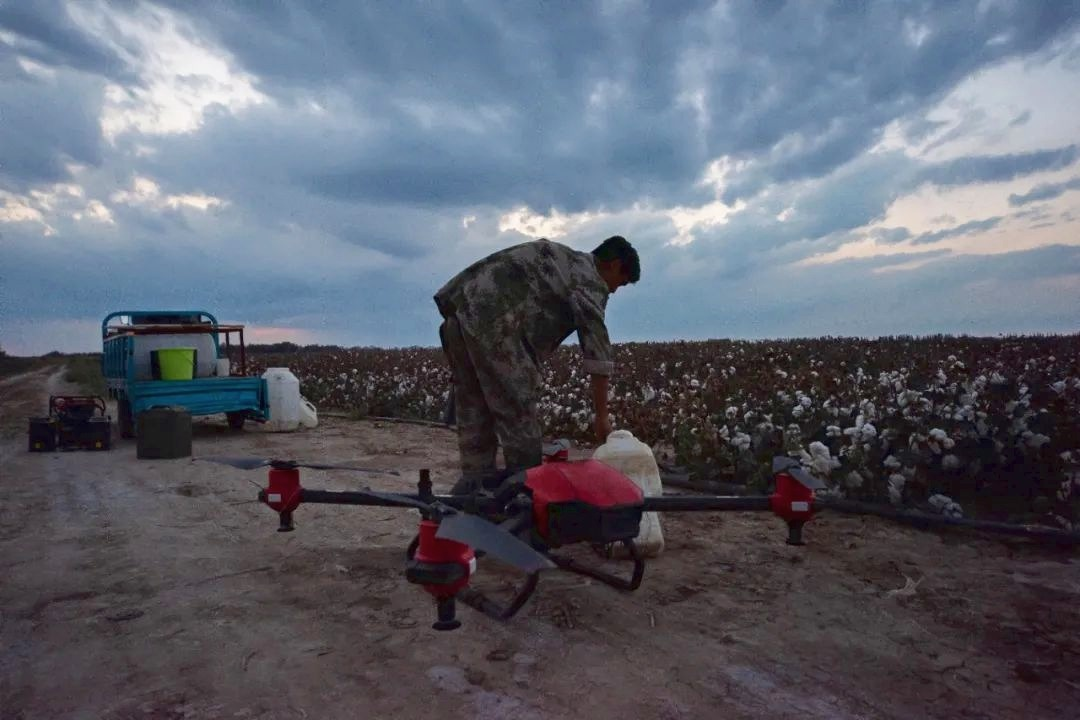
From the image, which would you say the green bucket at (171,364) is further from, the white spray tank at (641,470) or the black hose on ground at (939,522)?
the white spray tank at (641,470)

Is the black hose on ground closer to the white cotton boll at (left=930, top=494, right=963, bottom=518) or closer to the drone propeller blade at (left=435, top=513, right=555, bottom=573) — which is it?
the white cotton boll at (left=930, top=494, right=963, bottom=518)

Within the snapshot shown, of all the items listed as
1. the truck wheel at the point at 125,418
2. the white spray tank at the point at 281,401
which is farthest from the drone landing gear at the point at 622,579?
the truck wheel at the point at 125,418

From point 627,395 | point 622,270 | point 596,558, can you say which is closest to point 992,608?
point 596,558

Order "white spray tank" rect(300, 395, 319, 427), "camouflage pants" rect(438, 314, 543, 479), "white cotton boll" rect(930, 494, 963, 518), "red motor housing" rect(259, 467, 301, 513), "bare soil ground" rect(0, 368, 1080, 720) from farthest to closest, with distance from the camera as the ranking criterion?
1. "white spray tank" rect(300, 395, 319, 427)
2. "white cotton boll" rect(930, 494, 963, 518)
3. "camouflage pants" rect(438, 314, 543, 479)
4. "red motor housing" rect(259, 467, 301, 513)
5. "bare soil ground" rect(0, 368, 1080, 720)

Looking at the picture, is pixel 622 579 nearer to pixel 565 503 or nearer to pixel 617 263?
pixel 565 503

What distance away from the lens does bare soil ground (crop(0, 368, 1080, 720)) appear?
9.50 ft

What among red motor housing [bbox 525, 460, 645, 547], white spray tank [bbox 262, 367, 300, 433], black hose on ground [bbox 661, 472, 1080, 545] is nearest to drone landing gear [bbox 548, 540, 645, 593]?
red motor housing [bbox 525, 460, 645, 547]

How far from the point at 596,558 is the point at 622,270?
189cm

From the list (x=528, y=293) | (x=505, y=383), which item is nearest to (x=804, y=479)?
(x=505, y=383)

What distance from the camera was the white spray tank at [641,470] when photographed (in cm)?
462

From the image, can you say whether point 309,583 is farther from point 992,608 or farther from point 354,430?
point 354,430

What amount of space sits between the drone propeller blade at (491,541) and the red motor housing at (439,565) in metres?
0.06

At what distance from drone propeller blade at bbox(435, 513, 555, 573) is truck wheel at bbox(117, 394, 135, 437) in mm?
11561

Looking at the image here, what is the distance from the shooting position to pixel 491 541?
7.84 ft
